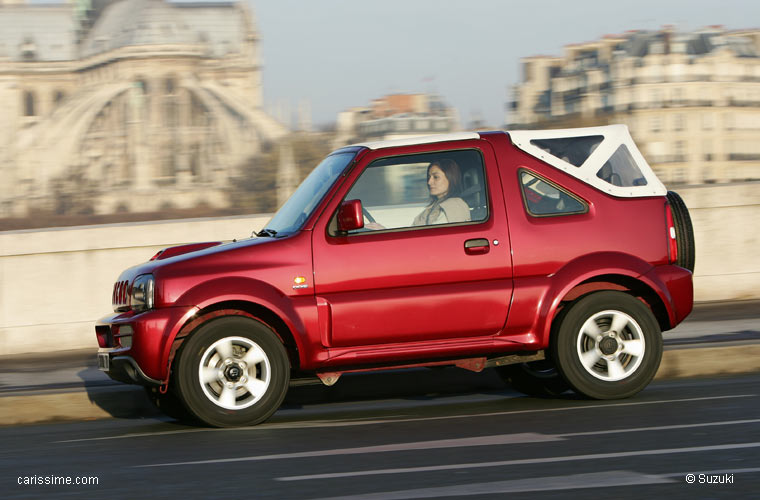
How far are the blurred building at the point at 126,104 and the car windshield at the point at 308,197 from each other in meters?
130

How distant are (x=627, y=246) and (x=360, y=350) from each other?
1843mm

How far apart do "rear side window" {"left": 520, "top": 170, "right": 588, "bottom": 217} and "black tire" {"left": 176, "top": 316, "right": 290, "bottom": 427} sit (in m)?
1.85

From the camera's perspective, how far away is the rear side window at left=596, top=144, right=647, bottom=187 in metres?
8.22

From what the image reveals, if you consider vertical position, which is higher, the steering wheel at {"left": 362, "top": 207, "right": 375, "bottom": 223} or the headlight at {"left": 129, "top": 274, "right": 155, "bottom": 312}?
the steering wheel at {"left": 362, "top": 207, "right": 375, "bottom": 223}

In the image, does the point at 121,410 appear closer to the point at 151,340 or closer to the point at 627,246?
the point at 151,340

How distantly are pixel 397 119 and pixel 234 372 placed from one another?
137224 mm

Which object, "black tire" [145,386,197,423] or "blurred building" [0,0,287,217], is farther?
"blurred building" [0,0,287,217]

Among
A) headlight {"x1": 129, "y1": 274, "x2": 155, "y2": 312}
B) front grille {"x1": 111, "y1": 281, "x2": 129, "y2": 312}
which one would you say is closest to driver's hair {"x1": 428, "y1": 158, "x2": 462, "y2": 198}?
headlight {"x1": 129, "y1": 274, "x2": 155, "y2": 312}

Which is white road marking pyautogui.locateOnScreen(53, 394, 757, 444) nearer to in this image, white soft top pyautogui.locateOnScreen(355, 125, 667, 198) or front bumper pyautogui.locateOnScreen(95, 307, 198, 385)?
front bumper pyautogui.locateOnScreen(95, 307, 198, 385)

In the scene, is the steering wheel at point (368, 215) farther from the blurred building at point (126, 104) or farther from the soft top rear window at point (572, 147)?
the blurred building at point (126, 104)

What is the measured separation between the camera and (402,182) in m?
8.08

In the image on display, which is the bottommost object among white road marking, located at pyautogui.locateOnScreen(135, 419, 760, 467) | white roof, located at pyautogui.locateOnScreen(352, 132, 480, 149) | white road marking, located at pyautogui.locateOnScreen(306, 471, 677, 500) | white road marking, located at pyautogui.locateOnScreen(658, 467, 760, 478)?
white road marking, located at pyautogui.locateOnScreen(135, 419, 760, 467)

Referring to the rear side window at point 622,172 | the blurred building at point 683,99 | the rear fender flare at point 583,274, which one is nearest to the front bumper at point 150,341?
the rear fender flare at point 583,274

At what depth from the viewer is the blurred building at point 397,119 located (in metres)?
142
